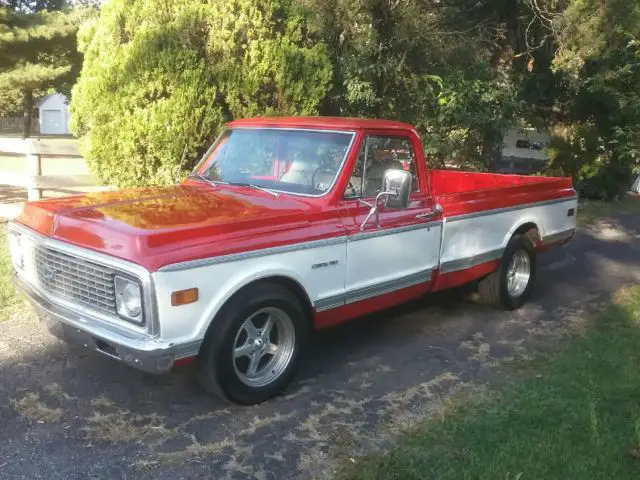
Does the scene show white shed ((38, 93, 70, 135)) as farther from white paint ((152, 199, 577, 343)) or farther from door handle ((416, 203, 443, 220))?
door handle ((416, 203, 443, 220))


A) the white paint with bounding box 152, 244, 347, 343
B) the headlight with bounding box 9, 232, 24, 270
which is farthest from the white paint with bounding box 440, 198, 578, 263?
the headlight with bounding box 9, 232, 24, 270

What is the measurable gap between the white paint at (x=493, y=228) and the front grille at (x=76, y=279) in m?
2.82

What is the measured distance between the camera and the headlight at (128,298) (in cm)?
337

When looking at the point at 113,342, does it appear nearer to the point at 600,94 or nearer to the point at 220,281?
the point at 220,281

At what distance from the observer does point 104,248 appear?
11.4 feet

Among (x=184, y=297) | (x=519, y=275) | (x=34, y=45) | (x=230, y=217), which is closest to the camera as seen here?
(x=184, y=297)

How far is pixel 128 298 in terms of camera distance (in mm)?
3430

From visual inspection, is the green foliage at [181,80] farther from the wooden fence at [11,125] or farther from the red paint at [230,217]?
the wooden fence at [11,125]

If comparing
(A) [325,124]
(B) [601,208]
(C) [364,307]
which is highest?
(A) [325,124]

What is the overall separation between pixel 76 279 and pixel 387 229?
2188mm

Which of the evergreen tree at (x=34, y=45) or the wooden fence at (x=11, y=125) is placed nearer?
the evergreen tree at (x=34, y=45)

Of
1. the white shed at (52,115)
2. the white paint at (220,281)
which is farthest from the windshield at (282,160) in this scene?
the white shed at (52,115)

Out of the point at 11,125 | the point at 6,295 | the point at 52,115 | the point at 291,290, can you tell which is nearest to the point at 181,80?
the point at 6,295

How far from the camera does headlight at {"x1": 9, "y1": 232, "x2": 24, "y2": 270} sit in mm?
4324
